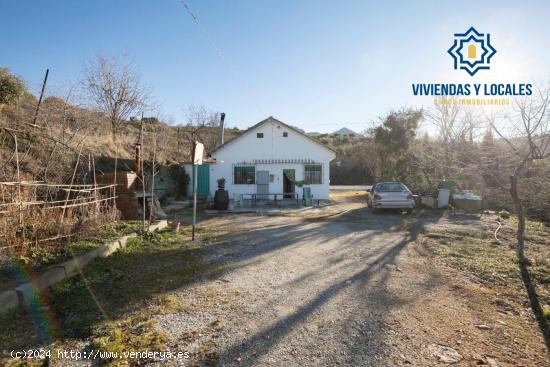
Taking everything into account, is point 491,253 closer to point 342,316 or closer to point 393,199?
point 342,316

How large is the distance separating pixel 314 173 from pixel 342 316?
16352 mm

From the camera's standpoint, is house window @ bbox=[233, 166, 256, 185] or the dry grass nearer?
the dry grass

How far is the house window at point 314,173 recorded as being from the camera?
1980 centimetres

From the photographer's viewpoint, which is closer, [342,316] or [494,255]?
[342,316]

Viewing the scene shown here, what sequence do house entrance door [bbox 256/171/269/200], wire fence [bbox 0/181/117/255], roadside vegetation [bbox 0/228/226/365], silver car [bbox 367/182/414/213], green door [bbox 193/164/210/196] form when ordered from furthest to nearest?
green door [bbox 193/164/210/196], house entrance door [bbox 256/171/269/200], silver car [bbox 367/182/414/213], wire fence [bbox 0/181/117/255], roadside vegetation [bbox 0/228/226/365]

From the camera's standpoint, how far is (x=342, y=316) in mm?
3725

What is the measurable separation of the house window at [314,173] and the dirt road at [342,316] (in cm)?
1306

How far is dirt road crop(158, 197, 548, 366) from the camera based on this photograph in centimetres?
295

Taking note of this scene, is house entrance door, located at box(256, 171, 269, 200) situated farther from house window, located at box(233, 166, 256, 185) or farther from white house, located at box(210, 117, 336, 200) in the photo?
house window, located at box(233, 166, 256, 185)

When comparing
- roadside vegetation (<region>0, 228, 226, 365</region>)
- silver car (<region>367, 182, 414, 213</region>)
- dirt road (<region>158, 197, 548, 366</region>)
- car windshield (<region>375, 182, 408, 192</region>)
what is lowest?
dirt road (<region>158, 197, 548, 366</region>)

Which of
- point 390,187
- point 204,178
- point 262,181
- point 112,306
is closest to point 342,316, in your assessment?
point 112,306

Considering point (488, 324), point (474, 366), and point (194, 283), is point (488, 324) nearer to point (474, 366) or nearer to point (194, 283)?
point (474, 366)

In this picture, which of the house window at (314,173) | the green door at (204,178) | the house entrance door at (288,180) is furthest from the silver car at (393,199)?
the green door at (204,178)

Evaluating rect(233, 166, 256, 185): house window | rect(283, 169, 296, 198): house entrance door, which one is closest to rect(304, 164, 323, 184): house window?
rect(283, 169, 296, 198): house entrance door
